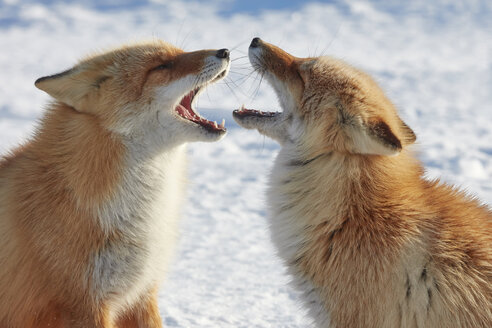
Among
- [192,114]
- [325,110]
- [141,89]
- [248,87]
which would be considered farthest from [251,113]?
[248,87]

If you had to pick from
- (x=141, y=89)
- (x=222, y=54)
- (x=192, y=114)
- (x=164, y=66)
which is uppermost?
(x=222, y=54)

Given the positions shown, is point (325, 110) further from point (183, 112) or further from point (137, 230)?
point (137, 230)

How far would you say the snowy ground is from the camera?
5.11 metres

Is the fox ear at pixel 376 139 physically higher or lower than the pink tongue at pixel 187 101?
higher

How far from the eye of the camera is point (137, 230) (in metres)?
3.53

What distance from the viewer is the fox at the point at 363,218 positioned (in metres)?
3.03

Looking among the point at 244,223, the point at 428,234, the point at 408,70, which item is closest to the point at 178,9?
the point at 408,70

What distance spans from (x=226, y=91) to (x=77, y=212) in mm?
7101

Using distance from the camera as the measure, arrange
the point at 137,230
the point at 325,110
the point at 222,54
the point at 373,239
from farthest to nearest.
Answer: the point at 222,54 → the point at 137,230 → the point at 325,110 → the point at 373,239

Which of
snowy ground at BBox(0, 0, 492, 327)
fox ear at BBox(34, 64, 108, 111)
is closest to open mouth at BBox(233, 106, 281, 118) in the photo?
snowy ground at BBox(0, 0, 492, 327)

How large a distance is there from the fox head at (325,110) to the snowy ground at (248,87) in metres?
0.42

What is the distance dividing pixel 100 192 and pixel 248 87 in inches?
263

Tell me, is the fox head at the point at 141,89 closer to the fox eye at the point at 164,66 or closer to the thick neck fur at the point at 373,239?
the fox eye at the point at 164,66

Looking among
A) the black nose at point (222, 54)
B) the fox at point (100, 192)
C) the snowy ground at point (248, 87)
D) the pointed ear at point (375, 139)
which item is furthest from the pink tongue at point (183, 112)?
the pointed ear at point (375, 139)
